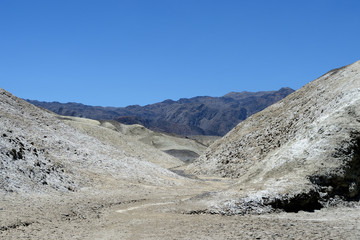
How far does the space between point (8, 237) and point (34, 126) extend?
73.6 feet

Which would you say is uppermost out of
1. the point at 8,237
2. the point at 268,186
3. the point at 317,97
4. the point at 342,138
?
the point at 317,97

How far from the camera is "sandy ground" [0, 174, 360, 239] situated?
40.9 feet

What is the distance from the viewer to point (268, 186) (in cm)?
1767

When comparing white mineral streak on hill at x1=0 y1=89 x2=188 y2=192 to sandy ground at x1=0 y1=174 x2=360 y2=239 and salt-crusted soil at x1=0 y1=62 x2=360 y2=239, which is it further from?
sandy ground at x1=0 y1=174 x2=360 y2=239

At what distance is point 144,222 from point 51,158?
12006 mm

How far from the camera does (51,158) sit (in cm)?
2450

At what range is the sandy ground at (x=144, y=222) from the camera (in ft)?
40.9

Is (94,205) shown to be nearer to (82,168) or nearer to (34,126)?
(82,168)

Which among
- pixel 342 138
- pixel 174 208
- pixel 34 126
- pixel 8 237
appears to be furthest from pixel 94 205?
pixel 34 126

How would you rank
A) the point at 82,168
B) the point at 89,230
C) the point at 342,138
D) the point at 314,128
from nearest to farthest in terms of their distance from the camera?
the point at 89,230 → the point at 342,138 → the point at 314,128 → the point at 82,168

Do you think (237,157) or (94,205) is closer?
(94,205)

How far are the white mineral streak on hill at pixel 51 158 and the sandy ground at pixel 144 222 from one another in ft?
7.32

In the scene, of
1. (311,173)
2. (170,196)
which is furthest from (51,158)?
(311,173)

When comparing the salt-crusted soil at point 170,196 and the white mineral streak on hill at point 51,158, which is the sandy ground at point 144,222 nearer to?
the salt-crusted soil at point 170,196
